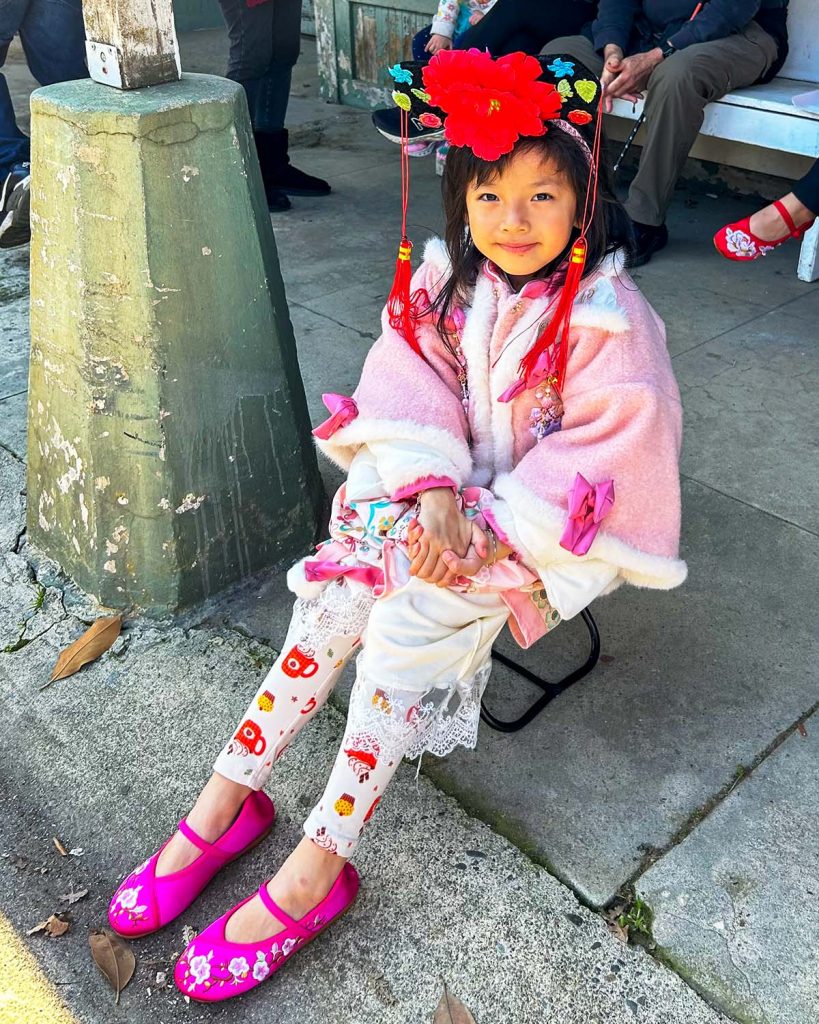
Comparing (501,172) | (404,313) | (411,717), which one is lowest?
(411,717)

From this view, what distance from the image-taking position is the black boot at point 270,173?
4.80 metres

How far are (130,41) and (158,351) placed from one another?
62 cm

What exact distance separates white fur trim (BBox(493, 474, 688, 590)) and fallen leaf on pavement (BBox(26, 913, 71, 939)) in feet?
3.27

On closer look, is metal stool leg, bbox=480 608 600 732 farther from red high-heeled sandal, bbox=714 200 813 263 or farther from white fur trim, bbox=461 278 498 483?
red high-heeled sandal, bbox=714 200 813 263

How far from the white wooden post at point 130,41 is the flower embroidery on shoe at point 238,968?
1.68 metres

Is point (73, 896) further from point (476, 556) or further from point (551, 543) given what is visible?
point (551, 543)

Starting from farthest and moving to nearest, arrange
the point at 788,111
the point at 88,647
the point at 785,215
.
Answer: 1. the point at 788,111
2. the point at 785,215
3. the point at 88,647

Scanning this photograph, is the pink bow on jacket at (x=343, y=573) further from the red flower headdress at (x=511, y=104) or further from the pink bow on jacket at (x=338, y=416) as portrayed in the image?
the red flower headdress at (x=511, y=104)

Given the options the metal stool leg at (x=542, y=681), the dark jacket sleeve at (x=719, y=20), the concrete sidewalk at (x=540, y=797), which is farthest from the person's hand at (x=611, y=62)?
the metal stool leg at (x=542, y=681)

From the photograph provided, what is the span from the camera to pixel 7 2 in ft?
15.0

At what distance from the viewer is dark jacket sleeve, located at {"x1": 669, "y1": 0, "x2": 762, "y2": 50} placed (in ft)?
12.6

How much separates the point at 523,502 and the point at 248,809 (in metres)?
0.74

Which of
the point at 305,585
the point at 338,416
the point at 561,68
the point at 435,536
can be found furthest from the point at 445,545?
the point at 561,68

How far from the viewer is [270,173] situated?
500 cm
